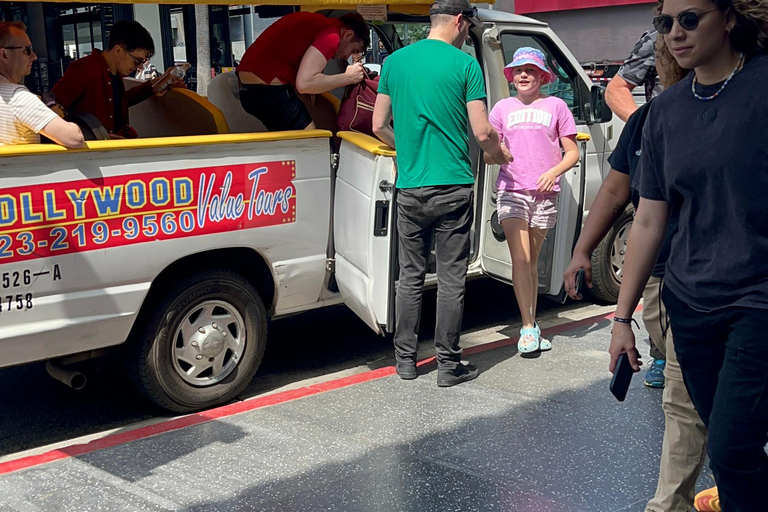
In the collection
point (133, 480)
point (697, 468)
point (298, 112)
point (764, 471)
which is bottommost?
point (133, 480)

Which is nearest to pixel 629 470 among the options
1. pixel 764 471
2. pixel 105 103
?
pixel 764 471

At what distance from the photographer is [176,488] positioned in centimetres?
407

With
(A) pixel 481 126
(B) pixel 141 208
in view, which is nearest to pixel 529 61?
(A) pixel 481 126

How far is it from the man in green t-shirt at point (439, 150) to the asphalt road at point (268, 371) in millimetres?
690

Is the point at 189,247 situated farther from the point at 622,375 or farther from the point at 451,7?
the point at 622,375

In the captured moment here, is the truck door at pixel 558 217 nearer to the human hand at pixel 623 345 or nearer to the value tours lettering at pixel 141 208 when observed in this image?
the value tours lettering at pixel 141 208

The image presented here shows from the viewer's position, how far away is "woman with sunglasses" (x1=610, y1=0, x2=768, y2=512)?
8.66 feet

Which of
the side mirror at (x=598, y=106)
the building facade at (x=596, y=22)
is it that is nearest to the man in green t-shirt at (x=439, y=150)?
the side mirror at (x=598, y=106)

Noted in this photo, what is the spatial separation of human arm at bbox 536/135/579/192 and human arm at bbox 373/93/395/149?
3.18ft

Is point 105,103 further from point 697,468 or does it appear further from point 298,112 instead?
point 697,468

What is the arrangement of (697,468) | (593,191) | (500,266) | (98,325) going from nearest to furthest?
(697,468)
(98,325)
(500,266)
(593,191)

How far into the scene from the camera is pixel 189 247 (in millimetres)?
4809

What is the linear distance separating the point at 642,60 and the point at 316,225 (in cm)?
217

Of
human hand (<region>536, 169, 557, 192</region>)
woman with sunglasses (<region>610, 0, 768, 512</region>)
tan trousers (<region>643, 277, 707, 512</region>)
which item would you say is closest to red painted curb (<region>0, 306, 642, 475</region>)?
human hand (<region>536, 169, 557, 192</region>)
